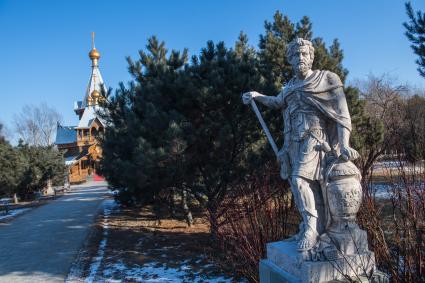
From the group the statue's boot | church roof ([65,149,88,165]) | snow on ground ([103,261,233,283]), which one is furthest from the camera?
church roof ([65,149,88,165])

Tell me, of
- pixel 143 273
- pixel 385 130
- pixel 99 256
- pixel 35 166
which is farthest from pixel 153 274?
pixel 35 166

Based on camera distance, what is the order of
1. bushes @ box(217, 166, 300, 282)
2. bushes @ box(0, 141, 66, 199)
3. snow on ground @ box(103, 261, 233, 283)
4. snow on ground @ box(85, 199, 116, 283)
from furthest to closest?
bushes @ box(0, 141, 66, 199) → snow on ground @ box(85, 199, 116, 283) → snow on ground @ box(103, 261, 233, 283) → bushes @ box(217, 166, 300, 282)

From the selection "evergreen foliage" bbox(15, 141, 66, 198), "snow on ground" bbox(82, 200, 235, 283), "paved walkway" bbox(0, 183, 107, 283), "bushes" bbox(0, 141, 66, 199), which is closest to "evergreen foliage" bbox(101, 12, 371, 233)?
"snow on ground" bbox(82, 200, 235, 283)

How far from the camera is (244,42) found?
1775cm

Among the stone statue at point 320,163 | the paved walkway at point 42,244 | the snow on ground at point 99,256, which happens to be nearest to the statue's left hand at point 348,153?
the stone statue at point 320,163

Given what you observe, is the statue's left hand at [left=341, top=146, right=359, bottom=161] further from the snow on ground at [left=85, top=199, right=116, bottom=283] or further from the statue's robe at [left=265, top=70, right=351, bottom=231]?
the snow on ground at [left=85, top=199, right=116, bottom=283]

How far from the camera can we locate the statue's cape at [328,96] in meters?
3.41

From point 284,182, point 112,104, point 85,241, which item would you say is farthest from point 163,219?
point 284,182

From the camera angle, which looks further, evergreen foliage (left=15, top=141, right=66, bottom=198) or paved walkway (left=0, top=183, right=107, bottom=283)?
evergreen foliage (left=15, top=141, right=66, bottom=198)

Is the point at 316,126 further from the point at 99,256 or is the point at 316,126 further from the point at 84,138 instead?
the point at 84,138

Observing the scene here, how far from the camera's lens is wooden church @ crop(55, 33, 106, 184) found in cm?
4281

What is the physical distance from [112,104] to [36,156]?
46.0ft

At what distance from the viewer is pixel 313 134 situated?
350 centimetres

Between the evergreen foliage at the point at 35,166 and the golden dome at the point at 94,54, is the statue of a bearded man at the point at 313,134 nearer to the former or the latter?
the evergreen foliage at the point at 35,166
